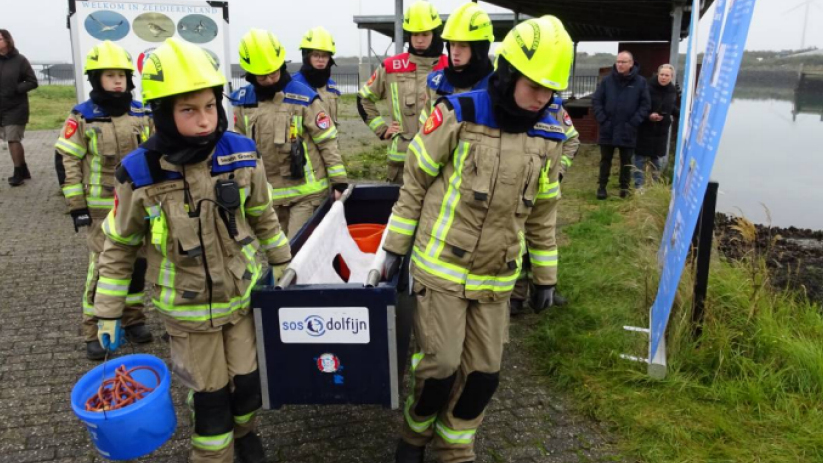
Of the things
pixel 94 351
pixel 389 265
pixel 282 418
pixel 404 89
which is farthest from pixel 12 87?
pixel 389 265

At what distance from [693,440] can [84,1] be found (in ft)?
23.0

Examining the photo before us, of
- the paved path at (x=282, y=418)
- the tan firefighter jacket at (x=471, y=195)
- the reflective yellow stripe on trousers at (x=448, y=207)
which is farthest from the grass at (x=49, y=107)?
the reflective yellow stripe on trousers at (x=448, y=207)

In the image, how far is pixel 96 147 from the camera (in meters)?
4.25

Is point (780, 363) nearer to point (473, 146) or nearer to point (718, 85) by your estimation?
point (718, 85)

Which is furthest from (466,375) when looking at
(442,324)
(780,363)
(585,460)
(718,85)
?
(780,363)

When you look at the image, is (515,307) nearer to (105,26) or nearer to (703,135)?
(703,135)

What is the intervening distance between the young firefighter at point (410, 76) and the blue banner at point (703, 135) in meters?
2.07

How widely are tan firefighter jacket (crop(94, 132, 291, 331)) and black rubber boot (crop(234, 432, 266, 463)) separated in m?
0.73

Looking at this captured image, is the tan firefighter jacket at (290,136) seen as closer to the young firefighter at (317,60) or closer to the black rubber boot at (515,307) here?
the young firefighter at (317,60)

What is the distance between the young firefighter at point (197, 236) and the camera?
2.54 meters

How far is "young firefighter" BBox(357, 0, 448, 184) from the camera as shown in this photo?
5121mm

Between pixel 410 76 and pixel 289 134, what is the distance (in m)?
1.32

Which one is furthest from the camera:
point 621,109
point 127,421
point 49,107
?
point 49,107

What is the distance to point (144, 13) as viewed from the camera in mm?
7113
